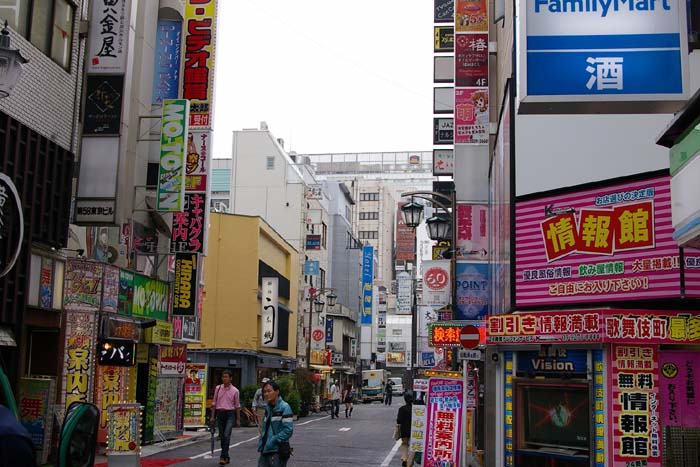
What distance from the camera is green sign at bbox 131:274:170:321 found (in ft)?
73.2

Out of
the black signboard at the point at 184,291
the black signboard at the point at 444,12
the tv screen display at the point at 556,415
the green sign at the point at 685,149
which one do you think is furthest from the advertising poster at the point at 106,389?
the black signboard at the point at 444,12

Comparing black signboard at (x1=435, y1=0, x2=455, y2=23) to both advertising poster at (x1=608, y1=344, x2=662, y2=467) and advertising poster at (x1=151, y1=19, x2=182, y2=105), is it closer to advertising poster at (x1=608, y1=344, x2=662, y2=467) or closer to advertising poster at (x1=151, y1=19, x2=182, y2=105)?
advertising poster at (x1=151, y1=19, x2=182, y2=105)

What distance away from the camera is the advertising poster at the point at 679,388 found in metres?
13.2

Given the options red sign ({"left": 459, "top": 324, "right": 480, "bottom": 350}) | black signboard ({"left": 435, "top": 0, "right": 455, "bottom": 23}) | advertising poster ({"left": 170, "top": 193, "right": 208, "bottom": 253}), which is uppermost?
black signboard ({"left": 435, "top": 0, "right": 455, "bottom": 23})

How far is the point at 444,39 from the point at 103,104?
66.8 feet

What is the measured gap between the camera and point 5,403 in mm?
3744

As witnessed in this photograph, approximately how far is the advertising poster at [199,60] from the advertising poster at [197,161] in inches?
13.3

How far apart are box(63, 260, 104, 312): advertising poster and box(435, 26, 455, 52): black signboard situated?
822 inches

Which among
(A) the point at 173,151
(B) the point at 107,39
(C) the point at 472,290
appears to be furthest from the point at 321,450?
(B) the point at 107,39

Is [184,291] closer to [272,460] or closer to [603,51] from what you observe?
[272,460]

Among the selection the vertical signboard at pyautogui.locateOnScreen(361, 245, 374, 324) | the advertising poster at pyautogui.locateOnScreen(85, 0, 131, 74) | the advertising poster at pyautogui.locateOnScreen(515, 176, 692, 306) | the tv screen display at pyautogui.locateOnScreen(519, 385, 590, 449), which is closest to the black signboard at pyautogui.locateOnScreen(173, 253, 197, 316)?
the advertising poster at pyautogui.locateOnScreen(85, 0, 131, 74)

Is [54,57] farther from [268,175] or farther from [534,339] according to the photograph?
[268,175]

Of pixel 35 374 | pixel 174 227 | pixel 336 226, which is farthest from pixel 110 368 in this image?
pixel 336 226

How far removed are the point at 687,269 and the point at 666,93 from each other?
278 inches
